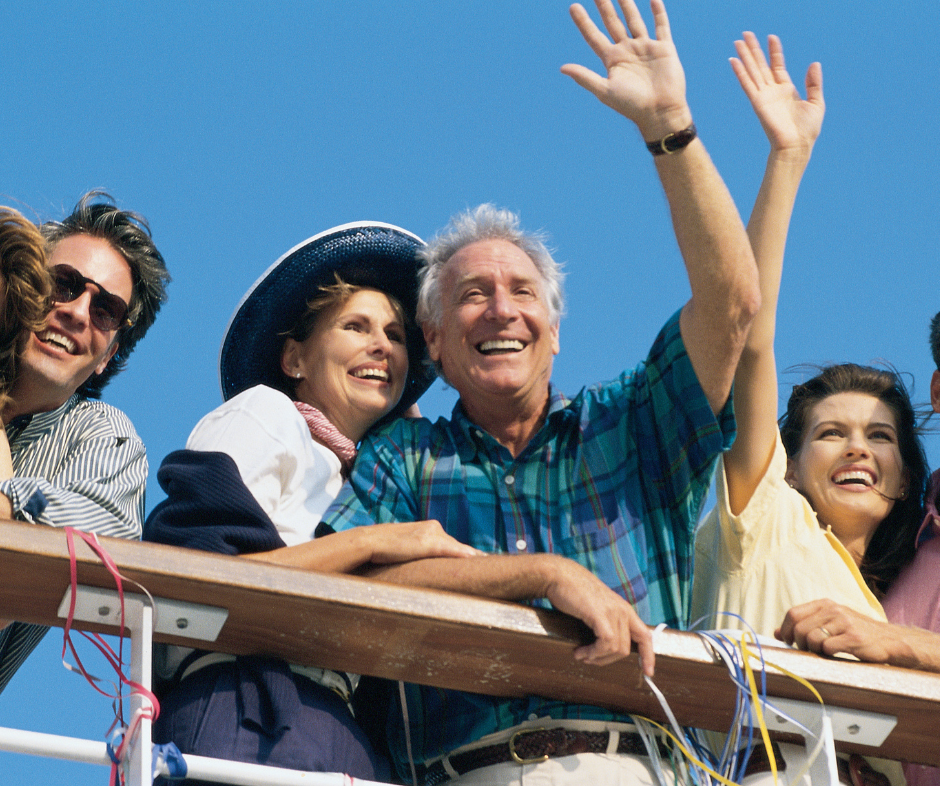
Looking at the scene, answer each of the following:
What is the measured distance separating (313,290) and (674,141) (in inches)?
53.4

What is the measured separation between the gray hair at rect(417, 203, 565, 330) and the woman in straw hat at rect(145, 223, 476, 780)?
15cm

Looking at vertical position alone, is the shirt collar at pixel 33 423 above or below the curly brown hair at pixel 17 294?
below

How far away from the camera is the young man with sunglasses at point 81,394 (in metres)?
3.35

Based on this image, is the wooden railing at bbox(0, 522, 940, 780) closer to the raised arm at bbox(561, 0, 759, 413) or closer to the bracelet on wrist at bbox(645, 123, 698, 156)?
the raised arm at bbox(561, 0, 759, 413)

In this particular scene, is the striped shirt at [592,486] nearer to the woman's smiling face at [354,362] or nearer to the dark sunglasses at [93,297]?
the woman's smiling face at [354,362]

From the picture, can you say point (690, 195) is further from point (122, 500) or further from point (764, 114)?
point (122, 500)

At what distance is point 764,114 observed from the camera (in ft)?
13.2

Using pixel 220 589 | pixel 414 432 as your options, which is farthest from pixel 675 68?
pixel 220 589

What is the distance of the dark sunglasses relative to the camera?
4.16 metres

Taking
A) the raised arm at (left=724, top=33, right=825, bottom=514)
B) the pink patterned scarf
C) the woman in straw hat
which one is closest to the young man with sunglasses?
the woman in straw hat

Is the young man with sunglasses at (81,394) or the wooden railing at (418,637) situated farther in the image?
the young man with sunglasses at (81,394)

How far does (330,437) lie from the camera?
3.94 meters

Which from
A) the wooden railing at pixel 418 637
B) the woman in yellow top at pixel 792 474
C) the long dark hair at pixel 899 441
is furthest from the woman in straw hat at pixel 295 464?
the long dark hair at pixel 899 441

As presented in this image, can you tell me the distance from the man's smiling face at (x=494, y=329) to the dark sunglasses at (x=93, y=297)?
0.96 metres
